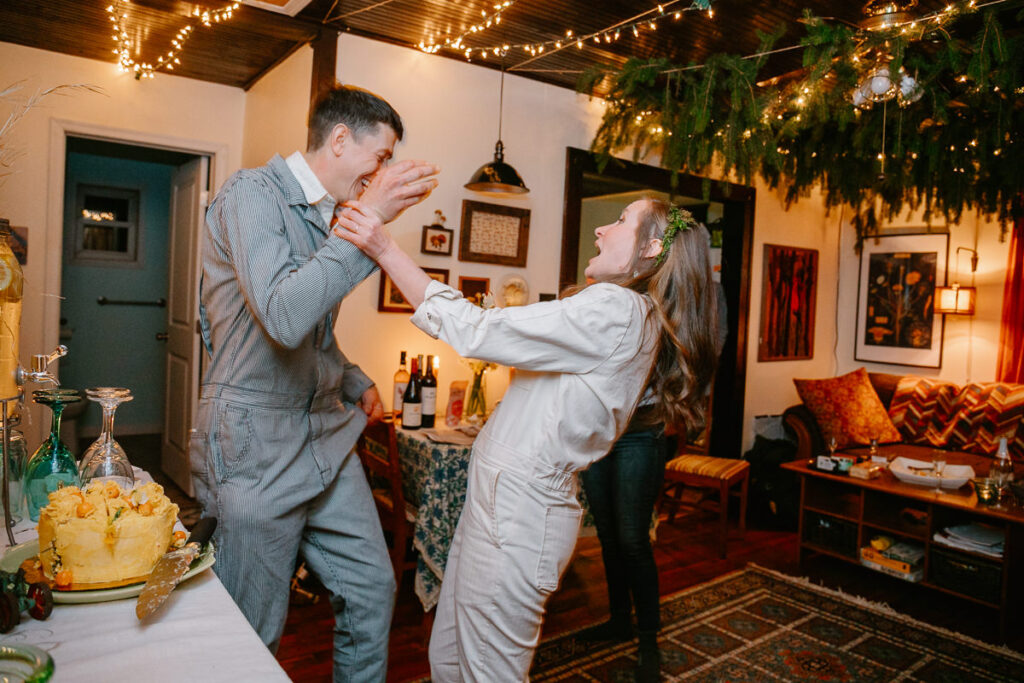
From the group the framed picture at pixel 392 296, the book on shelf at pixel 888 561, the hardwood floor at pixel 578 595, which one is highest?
the framed picture at pixel 392 296

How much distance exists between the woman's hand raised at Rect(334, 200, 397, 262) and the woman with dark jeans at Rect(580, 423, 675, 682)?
5.01 feet

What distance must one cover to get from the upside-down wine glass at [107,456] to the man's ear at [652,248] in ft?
3.96

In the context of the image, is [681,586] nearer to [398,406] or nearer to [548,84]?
[398,406]

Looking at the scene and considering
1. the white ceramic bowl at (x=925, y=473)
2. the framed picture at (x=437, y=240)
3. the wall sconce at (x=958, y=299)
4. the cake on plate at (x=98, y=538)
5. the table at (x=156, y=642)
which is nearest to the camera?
the table at (x=156, y=642)

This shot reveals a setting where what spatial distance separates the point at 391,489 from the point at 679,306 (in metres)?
1.85

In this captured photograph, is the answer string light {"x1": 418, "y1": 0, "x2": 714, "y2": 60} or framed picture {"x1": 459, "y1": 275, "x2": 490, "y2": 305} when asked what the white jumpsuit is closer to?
string light {"x1": 418, "y1": 0, "x2": 714, "y2": 60}

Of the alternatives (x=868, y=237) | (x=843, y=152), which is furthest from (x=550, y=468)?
(x=868, y=237)

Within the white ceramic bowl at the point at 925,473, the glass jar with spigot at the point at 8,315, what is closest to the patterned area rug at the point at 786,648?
the white ceramic bowl at the point at 925,473

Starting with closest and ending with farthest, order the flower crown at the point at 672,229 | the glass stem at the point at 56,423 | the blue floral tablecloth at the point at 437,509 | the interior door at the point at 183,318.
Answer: the glass stem at the point at 56,423 < the flower crown at the point at 672,229 < the blue floral tablecloth at the point at 437,509 < the interior door at the point at 183,318

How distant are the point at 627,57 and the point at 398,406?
7.69 ft

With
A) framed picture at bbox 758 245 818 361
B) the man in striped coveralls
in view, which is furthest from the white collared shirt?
framed picture at bbox 758 245 818 361

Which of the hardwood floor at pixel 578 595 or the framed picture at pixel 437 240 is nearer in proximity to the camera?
the hardwood floor at pixel 578 595

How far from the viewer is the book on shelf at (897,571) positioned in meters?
3.59

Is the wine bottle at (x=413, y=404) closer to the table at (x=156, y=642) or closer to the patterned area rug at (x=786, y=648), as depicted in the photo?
the patterned area rug at (x=786, y=648)
